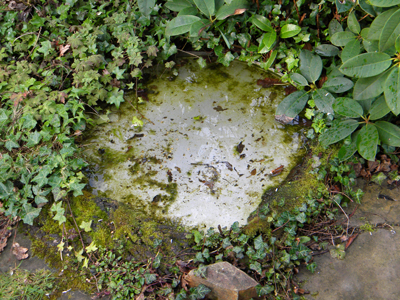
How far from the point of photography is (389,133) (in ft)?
5.71

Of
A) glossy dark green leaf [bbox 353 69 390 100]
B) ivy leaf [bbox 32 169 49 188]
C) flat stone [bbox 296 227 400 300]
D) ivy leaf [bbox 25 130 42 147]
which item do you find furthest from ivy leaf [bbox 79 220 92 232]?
glossy dark green leaf [bbox 353 69 390 100]

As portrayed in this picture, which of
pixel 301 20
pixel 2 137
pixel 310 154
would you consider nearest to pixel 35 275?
pixel 2 137

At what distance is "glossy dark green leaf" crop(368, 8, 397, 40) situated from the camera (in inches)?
61.5

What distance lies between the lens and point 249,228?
5.96 ft

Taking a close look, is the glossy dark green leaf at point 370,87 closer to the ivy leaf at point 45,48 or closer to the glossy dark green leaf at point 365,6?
the glossy dark green leaf at point 365,6

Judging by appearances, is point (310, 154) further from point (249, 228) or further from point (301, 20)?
point (301, 20)

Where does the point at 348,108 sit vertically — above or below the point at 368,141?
above

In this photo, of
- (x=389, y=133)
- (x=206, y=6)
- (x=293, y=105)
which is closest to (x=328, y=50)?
(x=293, y=105)

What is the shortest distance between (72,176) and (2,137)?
2.35ft

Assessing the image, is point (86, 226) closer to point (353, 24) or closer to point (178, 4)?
point (178, 4)

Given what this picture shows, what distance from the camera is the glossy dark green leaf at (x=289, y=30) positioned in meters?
2.12

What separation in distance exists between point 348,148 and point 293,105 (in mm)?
481

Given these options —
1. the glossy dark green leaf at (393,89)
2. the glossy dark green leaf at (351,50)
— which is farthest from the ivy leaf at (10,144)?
the glossy dark green leaf at (393,89)

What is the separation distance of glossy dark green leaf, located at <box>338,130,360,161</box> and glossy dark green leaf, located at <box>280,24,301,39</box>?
89 centimetres
